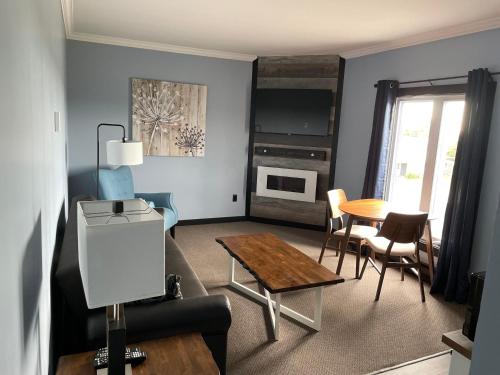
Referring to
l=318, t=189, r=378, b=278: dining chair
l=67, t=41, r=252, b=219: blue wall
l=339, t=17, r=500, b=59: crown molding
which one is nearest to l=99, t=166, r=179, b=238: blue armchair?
l=67, t=41, r=252, b=219: blue wall

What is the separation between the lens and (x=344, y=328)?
2908mm

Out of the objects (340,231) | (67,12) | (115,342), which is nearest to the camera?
(115,342)

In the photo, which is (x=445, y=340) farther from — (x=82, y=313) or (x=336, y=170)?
(x=336, y=170)

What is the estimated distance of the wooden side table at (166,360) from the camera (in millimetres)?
1463

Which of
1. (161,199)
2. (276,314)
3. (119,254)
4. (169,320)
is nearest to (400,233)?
(276,314)

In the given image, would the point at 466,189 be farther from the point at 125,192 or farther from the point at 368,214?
the point at 125,192

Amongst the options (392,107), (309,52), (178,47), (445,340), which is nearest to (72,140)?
(178,47)

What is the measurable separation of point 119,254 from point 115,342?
1.06 feet

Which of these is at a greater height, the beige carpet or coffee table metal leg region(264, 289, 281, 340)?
coffee table metal leg region(264, 289, 281, 340)

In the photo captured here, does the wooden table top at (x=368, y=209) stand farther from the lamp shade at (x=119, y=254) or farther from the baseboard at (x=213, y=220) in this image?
the lamp shade at (x=119, y=254)

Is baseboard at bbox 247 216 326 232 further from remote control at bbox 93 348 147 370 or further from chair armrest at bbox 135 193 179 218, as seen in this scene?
remote control at bbox 93 348 147 370

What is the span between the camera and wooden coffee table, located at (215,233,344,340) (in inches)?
100

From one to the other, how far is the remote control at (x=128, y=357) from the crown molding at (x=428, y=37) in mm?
3677

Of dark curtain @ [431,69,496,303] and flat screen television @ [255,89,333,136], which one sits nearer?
dark curtain @ [431,69,496,303]
